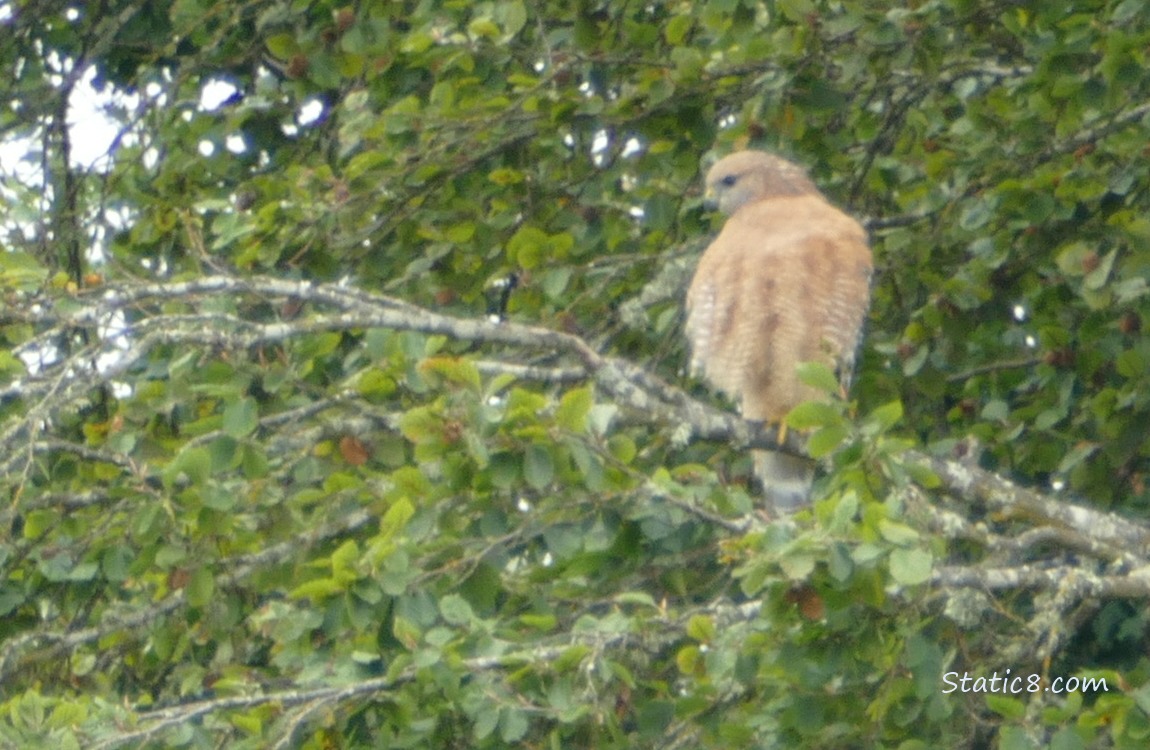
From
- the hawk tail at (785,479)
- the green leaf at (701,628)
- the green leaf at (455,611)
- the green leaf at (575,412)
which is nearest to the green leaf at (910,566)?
the green leaf at (701,628)

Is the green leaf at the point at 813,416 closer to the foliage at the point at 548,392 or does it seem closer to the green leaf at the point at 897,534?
the foliage at the point at 548,392

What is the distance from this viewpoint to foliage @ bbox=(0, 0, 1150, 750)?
3203 mm

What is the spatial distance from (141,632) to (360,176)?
4.28 ft

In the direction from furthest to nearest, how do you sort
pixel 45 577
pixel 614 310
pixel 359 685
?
1. pixel 614 310
2. pixel 45 577
3. pixel 359 685

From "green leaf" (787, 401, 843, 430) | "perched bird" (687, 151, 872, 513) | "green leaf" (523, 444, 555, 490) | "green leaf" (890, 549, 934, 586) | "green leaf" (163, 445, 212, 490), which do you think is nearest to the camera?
"green leaf" (890, 549, 934, 586)

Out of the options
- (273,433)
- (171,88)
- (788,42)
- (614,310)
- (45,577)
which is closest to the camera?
(273,433)

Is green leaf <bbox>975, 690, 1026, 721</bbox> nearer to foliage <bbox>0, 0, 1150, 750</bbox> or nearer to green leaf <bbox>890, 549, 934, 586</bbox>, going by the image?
foliage <bbox>0, 0, 1150, 750</bbox>

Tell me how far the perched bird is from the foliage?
0.41 ft

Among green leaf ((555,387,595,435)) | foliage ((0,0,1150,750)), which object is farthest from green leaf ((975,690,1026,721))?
green leaf ((555,387,595,435))

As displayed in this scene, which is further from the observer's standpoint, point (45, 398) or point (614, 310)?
point (614, 310)

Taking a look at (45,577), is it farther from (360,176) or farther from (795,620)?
(795,620)

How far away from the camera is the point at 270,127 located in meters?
6.21

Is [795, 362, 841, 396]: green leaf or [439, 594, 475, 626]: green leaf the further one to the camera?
[439, 594, 475, 626]: green leaf

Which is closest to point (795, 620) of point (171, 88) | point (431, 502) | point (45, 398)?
point (431, 502)
